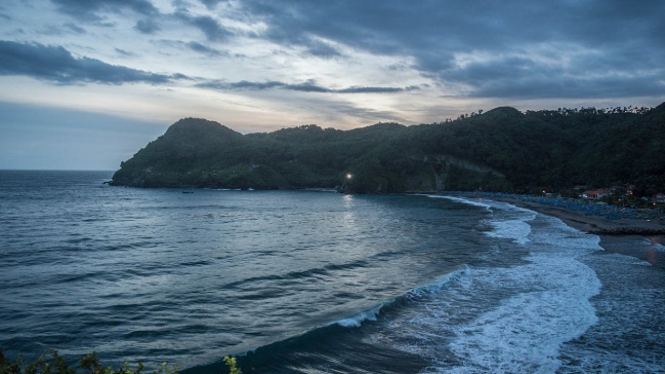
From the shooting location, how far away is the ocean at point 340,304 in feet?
42.8

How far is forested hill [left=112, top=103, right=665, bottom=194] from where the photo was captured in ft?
378

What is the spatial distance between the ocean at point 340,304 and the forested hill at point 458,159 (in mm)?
89391

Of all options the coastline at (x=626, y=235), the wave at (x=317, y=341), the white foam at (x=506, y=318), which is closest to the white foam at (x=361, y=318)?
the wave at (x=317, y=341)

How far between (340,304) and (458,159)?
5359 inches

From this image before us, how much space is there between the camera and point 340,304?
18703 mm

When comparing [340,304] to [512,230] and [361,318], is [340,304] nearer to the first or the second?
[361,318]

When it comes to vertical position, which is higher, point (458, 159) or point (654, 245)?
point (458, 159)

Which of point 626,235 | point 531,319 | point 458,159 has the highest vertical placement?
point 458,159

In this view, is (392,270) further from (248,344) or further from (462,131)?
(462,131)

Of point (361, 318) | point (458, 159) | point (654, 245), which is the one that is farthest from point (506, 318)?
point (458, 159)

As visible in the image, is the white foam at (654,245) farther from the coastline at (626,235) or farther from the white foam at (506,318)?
the white foam at (506,318)

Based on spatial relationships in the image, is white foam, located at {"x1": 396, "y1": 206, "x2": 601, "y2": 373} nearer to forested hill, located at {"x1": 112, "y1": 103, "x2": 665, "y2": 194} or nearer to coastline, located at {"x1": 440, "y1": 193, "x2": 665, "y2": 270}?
coastline, located at {"x1": 440, "y1": 193, "x2": 665, "y2": 270}

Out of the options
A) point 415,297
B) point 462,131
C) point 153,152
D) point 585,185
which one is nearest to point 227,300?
point 415,297

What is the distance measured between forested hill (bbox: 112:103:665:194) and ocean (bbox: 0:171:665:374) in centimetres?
8939
